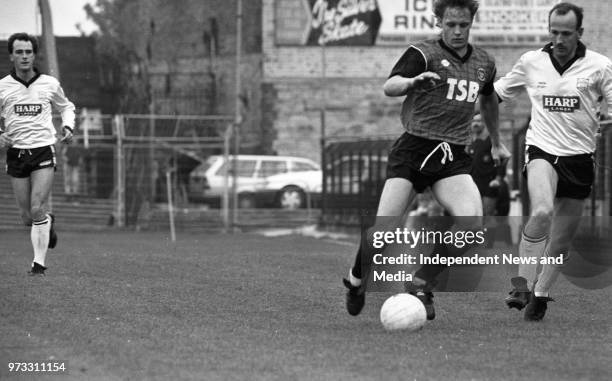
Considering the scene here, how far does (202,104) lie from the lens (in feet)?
149

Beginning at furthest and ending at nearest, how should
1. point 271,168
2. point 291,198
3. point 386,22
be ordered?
point 386,22, point 271,168, point 291,198

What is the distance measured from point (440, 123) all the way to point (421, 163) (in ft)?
0.99

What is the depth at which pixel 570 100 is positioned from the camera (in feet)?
30.2

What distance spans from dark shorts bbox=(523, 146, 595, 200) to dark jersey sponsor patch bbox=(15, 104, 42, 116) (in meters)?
5.27

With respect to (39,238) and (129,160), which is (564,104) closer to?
(39,238)

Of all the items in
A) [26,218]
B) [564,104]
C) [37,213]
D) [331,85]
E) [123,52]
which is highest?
[564,104]

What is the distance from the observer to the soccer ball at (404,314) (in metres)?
8.23

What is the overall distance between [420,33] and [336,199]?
1623cm

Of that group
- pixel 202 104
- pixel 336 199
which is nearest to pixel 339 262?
pixel 336 199

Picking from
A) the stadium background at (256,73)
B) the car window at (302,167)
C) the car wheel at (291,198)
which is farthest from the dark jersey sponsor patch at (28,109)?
the stadium background at (256,73)

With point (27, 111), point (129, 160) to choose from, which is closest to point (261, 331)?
point (27, 111)

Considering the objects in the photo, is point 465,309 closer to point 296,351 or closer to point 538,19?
point 296,351

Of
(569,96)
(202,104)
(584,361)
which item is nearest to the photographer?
(584,361)

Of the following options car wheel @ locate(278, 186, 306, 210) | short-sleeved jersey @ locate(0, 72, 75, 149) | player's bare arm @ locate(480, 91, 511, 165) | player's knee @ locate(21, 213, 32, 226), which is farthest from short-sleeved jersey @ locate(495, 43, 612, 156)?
car wheel @ locate(278, 186, 306, 210)
